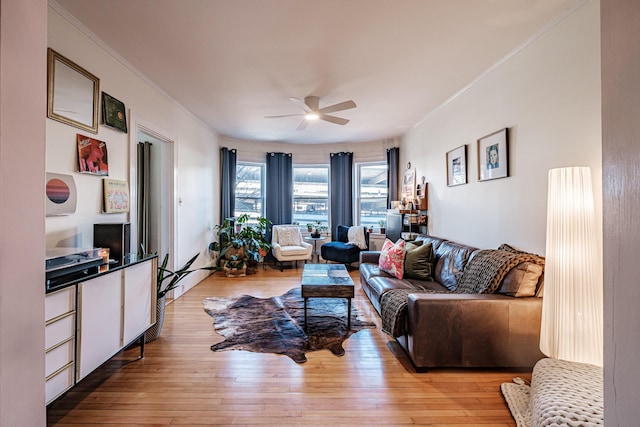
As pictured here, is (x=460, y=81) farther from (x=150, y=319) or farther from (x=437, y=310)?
(x=150, y=319)

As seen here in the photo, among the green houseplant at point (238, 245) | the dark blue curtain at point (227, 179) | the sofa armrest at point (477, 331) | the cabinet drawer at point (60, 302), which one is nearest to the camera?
the cabinet drawer at point (60, 302)

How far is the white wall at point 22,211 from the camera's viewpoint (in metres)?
0.60

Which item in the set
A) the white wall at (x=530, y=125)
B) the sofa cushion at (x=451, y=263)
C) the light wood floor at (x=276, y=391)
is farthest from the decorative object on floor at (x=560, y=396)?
the sofa cushion at (x=451, y=263)

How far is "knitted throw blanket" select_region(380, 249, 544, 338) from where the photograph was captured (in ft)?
7.07

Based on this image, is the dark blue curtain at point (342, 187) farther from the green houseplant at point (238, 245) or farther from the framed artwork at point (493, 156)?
the framed artwork at point (493, 156)

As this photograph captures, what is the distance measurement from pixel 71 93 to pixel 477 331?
11.3 feet

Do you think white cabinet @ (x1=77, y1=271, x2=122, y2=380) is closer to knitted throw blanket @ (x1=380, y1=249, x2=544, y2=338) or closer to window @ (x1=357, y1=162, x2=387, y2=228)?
knitted throw blanket @ (x1=380, y1=249, x2=544, y2=338)

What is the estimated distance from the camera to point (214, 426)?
5.21 feet

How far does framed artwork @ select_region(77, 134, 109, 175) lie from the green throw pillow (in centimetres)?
316

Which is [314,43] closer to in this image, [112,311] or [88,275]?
[88,275]

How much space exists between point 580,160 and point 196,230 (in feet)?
15.0

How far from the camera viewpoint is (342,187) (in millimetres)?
6094

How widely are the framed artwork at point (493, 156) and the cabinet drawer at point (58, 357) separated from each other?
3.42m

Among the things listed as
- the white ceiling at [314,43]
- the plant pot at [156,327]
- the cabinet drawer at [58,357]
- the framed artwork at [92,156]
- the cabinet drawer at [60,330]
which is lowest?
the plant pot at [156,327]
